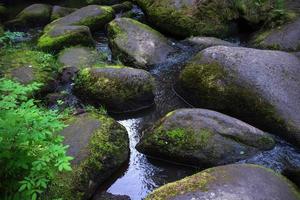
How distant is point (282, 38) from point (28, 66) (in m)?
5.13

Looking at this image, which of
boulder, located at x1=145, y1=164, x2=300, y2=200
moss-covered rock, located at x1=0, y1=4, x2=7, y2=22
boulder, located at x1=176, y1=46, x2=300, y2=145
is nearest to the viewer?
boulder, located at x1=145, y1=164, x2=300, y2=200

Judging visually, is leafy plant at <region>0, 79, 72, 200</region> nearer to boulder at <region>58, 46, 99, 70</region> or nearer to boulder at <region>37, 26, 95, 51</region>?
boulder at <region>58, 46, 99, 70</region>

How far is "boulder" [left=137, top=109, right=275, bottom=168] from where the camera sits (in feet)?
19.3

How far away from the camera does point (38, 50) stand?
9.55 meters

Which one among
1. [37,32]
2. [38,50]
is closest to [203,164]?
[38,50]

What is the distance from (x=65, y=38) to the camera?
9.59 metres

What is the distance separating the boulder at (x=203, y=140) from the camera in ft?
19.3

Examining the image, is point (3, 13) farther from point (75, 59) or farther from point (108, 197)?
point (108, 197)

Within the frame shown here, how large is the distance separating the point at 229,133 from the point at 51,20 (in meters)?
7.56

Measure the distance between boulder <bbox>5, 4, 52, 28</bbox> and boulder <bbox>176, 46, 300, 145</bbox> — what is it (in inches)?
225

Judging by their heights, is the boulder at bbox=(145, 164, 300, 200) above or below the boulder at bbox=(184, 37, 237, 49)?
above

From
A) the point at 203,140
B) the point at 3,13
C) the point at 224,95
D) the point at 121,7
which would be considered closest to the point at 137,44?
the point at 224,95

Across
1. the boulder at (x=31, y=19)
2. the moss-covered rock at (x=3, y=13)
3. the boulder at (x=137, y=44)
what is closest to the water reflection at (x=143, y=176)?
the boulder at (x=137, y=44)

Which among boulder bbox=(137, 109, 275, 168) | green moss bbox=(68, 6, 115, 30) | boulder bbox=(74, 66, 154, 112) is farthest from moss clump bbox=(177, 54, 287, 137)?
green moss bbox=(68, 6, 115, 30)
